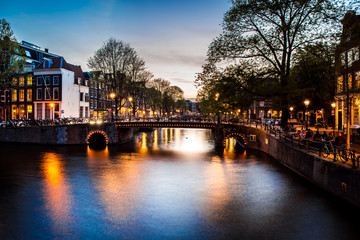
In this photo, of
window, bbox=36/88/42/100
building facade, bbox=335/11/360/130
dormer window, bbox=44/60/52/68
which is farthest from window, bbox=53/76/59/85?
building facade, bbox=335/11/360/130

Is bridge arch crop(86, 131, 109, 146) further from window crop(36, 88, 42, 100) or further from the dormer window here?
the dormer window

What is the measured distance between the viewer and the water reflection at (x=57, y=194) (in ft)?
47.9

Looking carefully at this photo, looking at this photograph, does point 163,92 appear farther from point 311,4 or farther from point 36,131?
point 311,4

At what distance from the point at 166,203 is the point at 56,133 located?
32204mm

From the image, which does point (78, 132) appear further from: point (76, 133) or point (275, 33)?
point (275, 33)

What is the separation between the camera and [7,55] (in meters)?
41.4

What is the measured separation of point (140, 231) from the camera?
13359mm

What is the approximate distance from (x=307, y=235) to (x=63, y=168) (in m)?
22.5

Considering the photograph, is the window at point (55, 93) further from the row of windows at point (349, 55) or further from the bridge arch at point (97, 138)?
the row of windows at point (349, 55)

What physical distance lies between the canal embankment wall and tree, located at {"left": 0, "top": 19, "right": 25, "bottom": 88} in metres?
37.0

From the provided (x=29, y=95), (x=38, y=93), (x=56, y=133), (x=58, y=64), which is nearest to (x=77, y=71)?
(x=58, y=64)

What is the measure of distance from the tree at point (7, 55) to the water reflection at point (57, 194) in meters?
18.4

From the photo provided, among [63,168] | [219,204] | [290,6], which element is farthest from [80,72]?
[219,204]

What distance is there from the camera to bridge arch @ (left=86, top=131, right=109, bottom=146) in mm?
45500
